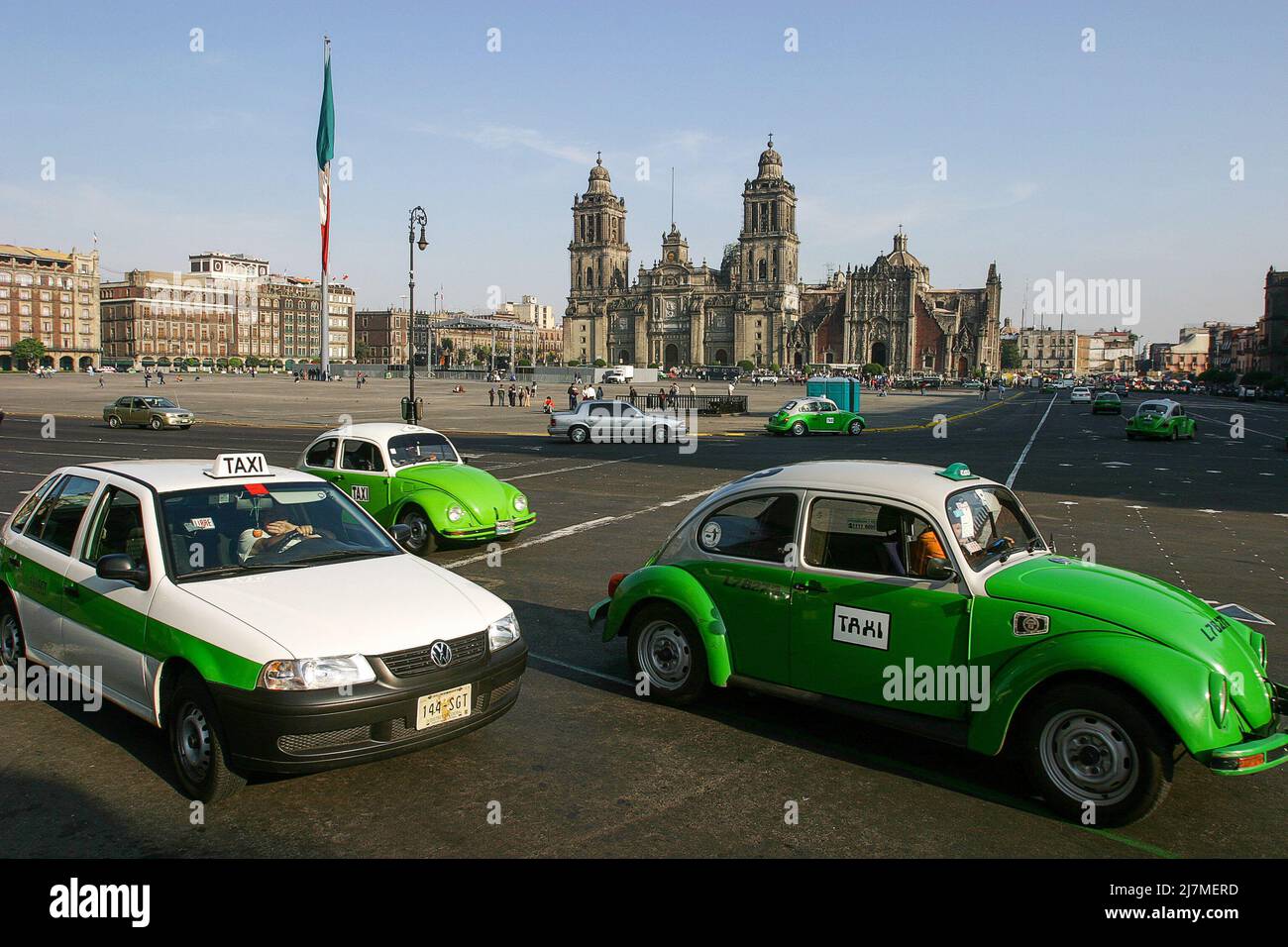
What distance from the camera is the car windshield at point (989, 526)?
5344mm

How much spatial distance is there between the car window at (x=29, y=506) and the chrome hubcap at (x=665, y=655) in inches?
171

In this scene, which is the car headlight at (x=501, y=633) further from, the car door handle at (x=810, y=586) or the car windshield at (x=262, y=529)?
the car door handle at (x=810, y=586)

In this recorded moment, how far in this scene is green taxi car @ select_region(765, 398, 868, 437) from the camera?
36.6 metres

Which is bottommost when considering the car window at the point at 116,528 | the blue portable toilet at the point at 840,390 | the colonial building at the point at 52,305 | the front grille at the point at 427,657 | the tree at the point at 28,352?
the front grille at the point at 427,657

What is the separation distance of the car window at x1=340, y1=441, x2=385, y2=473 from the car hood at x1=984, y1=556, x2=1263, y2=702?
8770mm

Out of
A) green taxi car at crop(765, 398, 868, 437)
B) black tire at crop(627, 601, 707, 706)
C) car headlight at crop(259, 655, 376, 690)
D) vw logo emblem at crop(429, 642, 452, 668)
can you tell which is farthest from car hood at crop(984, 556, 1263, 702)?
green taxi car at crop(765, 398, 868, 437)

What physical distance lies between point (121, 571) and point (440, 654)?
6.18ft

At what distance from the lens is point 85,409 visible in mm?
45875

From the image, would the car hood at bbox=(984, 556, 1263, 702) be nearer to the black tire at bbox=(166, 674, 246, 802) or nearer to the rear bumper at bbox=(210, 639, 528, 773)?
the rear bumper at bbox=(210, 639, 528, 773)

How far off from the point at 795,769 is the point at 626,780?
1.01 m

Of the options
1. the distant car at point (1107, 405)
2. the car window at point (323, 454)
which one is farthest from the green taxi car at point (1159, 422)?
the car window at point (323, 454)

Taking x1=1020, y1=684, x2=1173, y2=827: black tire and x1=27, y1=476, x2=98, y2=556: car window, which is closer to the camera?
x1=1020, y1=684, x2=1173, y2=827: black tire

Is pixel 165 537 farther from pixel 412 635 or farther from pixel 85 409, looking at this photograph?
pixel 85 409
